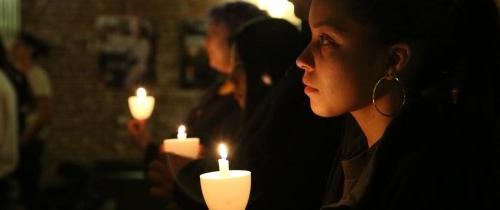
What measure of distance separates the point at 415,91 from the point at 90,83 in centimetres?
809

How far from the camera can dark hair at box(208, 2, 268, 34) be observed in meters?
3.53

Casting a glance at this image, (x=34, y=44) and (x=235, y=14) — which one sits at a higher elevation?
(x=235, y=14)

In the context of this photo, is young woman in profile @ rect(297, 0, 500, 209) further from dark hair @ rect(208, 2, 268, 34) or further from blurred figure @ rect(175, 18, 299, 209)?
dark hair @ rect(208, 2, 268, 34)

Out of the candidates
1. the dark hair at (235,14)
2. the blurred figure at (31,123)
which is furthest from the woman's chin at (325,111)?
the blurred figure at (31,123)

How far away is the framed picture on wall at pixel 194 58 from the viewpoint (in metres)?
8.83

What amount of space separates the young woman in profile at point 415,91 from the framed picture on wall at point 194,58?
24.0 feet

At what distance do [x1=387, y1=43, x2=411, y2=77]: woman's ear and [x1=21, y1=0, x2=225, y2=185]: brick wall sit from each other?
7.50 metres

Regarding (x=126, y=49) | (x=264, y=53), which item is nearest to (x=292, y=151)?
(x=264, y=53)

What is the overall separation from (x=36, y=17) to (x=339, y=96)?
8.23m

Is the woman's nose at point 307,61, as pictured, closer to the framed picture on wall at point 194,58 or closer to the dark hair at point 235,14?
the dark hair at point 235,14

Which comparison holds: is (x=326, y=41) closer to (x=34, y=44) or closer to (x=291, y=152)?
(x=291, y=152)

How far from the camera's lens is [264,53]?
278 cm

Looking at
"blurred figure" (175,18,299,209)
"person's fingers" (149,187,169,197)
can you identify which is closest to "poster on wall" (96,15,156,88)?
"blurred figure" (175,18,299,209)

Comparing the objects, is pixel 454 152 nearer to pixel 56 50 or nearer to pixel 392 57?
pixel 392 57
